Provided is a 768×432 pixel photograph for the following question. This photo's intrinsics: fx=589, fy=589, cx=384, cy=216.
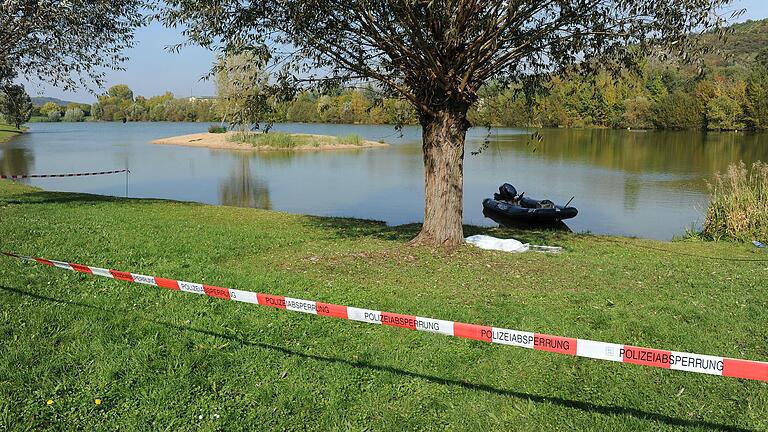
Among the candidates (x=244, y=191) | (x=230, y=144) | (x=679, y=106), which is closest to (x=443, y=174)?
(x=244, y=191)

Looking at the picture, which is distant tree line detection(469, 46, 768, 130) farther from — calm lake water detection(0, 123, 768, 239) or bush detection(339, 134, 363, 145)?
calm lake water detection(0, 123, 768, 239)

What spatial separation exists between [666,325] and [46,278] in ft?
22.4

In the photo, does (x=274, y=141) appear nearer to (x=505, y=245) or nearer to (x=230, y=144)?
(x=230, y=144)

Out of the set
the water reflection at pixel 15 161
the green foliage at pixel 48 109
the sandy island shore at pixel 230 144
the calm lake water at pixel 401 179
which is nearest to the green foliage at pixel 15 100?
the calm lake water at pixel 401 179

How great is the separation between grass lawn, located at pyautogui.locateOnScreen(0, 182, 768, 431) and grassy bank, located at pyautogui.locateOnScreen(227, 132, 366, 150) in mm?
45226

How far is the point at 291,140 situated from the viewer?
179ft

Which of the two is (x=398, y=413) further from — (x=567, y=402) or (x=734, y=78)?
(x=734, y=78)

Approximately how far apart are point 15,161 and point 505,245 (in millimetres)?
42293

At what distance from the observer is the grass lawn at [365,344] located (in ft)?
13.6

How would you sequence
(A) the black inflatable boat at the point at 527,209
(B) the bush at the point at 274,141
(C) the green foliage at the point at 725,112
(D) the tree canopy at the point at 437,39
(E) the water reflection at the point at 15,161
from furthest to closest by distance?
(C) the green foliage at the point at 725,112 → (B) the bush at the point at 274,141 → (E) the water reflection at the point at 15,161 → (A) the black inflatable boat at the point at 527,209 → (D) the tree canopy at the point at 437,39

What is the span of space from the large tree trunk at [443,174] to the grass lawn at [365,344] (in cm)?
51

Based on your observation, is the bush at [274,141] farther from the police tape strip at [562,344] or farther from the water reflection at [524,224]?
the police tape strip at [562,344]

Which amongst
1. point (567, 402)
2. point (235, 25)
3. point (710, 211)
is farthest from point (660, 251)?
point (235, 25)

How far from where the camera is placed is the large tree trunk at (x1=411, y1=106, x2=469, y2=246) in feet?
30.6
